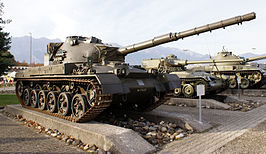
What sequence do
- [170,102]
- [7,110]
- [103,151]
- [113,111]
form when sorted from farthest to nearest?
[170,102] < [7,110] < [113,111] < [103,151]

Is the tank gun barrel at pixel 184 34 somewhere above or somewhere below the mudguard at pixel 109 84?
above

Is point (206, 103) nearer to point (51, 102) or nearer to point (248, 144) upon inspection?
point (248, 144)

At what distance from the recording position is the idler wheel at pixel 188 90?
14.1 meters

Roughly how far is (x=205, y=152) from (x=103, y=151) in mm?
2249

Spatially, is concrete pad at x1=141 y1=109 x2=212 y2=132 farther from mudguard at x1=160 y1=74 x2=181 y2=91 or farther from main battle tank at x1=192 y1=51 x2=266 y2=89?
main battle tank at x1=192 y1=51 x2=266 y2=89

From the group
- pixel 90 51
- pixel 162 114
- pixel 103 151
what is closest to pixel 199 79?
pixel 162 114

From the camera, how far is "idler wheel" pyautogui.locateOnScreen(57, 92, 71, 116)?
7.37 m

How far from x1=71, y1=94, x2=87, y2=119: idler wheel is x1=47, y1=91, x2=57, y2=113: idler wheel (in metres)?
1.25

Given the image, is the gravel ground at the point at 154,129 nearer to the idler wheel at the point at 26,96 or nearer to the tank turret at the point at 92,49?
the tank turret at the point at 92,49

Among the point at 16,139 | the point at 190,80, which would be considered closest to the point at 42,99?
the point at 16,139

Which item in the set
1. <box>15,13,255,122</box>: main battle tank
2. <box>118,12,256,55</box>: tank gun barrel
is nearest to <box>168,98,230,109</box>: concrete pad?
<box>15,13,255,122</box>: main battle tank

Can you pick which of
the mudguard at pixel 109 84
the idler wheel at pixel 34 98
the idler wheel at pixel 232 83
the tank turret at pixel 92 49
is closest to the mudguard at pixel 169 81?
the tank turret at pixel 92 49

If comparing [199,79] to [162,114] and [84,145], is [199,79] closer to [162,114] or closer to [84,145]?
[162,114]

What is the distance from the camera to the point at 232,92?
1906 centimetres
